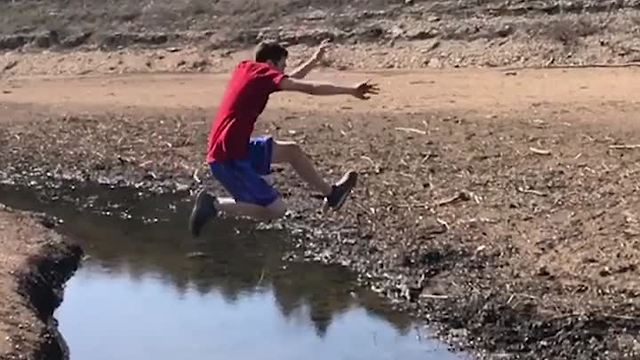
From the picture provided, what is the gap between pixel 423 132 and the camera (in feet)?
55.0

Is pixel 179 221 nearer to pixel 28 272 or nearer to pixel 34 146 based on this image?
pixel 28 272

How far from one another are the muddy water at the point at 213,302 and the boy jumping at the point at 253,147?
4.96 feet

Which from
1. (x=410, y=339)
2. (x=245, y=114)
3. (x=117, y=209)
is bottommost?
(x=117, y=209)

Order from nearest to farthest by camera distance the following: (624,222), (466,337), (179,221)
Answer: (466,337)
(624,222)
(179,221)

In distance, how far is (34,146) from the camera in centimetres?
2045

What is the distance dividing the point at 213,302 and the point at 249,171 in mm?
3381

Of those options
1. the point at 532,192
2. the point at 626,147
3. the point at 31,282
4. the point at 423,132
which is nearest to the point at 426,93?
the point at 423,132

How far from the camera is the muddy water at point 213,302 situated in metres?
11.2

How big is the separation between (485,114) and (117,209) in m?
4.34

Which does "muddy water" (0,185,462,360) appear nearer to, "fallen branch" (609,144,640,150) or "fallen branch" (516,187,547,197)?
"fallen branch" (516,187,547,197)

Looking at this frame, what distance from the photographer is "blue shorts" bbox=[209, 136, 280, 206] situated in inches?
373

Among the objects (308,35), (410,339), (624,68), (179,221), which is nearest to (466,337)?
(410,339)

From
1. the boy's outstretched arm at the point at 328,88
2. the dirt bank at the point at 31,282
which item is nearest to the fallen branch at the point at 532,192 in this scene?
the dirt bank at the point at 31,282

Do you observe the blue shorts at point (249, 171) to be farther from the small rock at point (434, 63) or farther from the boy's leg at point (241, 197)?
the small rock at point (434, 63)
